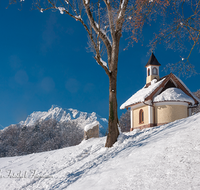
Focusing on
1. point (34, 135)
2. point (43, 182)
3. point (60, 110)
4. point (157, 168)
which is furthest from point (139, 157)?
point (60, 110)

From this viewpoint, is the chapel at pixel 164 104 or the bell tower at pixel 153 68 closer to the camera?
the chapel at pixel 164 104

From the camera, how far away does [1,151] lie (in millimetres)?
37594

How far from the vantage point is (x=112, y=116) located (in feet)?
27.1

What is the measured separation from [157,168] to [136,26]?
616 cm

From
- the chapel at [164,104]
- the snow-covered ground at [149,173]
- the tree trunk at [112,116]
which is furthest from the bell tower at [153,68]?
the snow-covered ground at [149,173]

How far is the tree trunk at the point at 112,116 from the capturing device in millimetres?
8031

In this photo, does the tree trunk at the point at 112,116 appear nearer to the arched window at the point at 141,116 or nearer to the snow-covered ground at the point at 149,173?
the snow-covered ground at the point at 149,173

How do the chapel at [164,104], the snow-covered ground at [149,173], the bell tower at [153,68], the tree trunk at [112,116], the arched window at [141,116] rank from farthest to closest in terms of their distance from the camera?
the bell tower at [153,68] → the arched window at [141,116] → the chapel at [164,104] → the tree trunk at [112,116] → the snow-covered ground at [149,173]

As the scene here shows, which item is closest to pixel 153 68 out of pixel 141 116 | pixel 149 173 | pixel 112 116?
pixel 141 116

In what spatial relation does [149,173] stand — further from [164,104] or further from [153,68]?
[153,68]

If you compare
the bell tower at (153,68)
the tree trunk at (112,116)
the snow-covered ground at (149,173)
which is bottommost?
the snow-covered ground at (149,173)

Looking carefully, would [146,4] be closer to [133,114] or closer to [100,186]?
[100,186]

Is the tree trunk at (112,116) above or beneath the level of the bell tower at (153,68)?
beneath

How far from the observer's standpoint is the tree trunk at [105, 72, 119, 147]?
8031 millimetres
